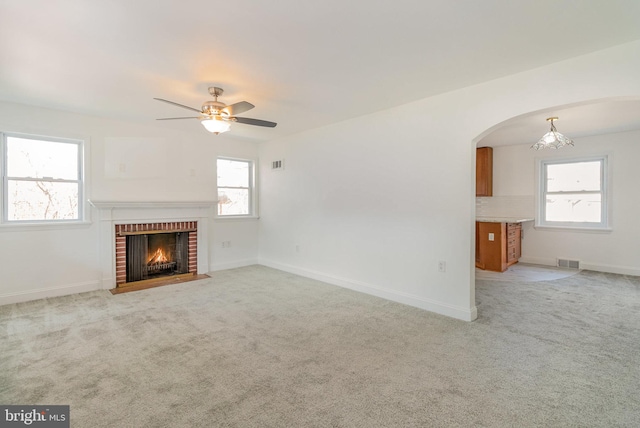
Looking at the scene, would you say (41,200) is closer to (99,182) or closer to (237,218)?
(99,182)

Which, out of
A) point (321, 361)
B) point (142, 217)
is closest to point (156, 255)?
point (142, 217)

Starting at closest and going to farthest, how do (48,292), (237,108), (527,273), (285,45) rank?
1. (285,45)
2. (237,108)
3. (48,292)
4. (527,273)

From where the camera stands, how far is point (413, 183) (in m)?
3.67

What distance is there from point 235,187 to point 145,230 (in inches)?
69.2

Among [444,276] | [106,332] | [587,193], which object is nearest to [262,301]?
[106,332]

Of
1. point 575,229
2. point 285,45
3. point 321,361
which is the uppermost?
point 285,45

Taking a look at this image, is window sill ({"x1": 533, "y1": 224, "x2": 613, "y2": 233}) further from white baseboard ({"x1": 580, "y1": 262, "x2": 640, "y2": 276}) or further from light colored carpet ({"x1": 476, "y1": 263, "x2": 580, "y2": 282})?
light colored carpet ({"x1": 476, "y1": 263, "x2": 580, "y2": 282})

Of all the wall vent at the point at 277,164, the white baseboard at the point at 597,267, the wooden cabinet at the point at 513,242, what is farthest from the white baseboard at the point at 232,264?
the white baseboard at the point at 597,267

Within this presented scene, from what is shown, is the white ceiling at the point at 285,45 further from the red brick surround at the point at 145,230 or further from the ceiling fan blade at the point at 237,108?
the red brick surround at the point at 145,230

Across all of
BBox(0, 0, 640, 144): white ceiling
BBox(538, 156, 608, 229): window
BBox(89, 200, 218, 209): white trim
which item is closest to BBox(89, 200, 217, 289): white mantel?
BBox(89, 200, 218, 209): white trim

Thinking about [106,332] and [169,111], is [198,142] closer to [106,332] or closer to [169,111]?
[169,111]

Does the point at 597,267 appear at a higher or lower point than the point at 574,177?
lower

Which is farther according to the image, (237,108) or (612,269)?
(612,269)

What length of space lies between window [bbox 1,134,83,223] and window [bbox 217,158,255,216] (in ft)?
6.87
